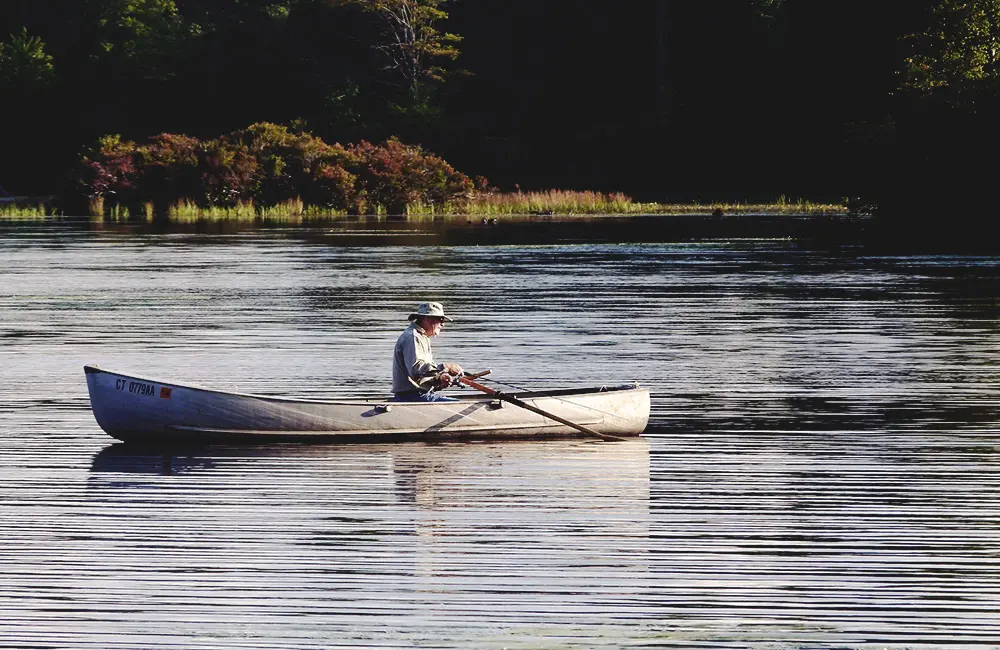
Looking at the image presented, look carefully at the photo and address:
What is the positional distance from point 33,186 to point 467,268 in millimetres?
65479

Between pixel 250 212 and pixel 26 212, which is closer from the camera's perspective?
pixel 250 212

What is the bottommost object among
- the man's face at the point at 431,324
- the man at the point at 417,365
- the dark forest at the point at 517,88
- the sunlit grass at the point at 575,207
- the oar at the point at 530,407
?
the sunlit grass at the point at 575,207

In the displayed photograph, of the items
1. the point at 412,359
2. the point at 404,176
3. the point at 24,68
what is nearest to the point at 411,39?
the point at 404,176

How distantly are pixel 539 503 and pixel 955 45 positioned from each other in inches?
2181

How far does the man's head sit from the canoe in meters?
0.72

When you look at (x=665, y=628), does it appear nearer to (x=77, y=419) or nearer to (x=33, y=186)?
(x=77, y=419)

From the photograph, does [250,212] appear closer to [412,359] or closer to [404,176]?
[404,176]

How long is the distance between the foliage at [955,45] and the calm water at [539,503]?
33845mm

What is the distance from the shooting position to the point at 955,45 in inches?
2655

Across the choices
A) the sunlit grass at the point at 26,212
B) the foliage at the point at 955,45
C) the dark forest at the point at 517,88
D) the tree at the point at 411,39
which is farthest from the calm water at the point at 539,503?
the tree at the point at 411,39

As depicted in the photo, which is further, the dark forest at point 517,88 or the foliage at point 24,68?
the foliage at point 24,68

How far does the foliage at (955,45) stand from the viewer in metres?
66.0

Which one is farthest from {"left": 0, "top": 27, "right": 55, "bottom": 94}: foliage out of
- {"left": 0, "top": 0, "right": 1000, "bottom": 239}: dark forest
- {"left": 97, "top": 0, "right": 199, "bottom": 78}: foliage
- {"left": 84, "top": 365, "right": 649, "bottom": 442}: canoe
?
{"left": 84, "top": 365, "right": 649, "bottom": 442}: canoe

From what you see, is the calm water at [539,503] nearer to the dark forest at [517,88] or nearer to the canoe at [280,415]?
the canoe at [280,415]
